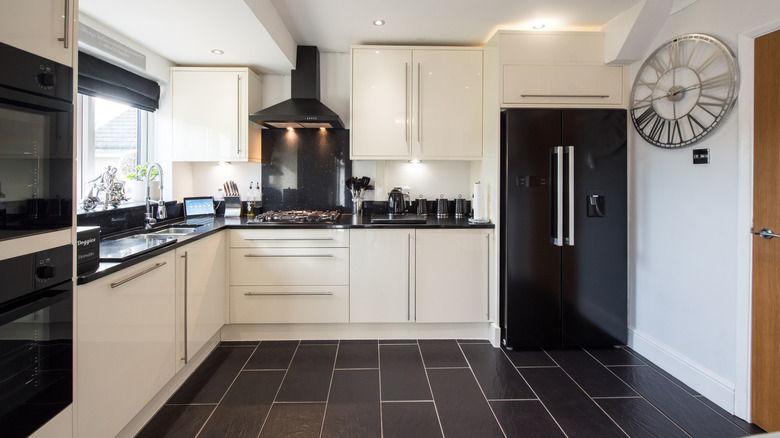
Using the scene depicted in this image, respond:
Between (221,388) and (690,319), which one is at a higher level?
(690,319)

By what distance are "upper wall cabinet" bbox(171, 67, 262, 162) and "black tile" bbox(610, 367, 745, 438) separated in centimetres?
324

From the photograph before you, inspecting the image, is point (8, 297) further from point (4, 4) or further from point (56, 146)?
point (4, 4)

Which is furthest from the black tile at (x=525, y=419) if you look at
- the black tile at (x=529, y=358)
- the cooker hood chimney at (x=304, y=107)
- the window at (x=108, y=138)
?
the window at (x=108, y=138)

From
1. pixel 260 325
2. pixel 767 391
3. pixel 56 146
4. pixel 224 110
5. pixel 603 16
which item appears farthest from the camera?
pixel 224 110

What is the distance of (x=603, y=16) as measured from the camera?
2.84 metres

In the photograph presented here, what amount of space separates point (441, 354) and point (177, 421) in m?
1.68

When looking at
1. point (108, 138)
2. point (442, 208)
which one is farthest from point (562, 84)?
point (108, 138)

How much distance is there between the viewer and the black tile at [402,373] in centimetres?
233

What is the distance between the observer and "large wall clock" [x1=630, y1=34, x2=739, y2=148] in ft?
7.24

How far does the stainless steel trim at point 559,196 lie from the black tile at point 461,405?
3.72ft

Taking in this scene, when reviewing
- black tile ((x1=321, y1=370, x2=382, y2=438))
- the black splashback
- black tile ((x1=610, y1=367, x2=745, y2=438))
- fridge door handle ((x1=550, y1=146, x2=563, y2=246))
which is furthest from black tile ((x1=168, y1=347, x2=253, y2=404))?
black tile ((x1=610, y1=367, x2=745, y2=438))

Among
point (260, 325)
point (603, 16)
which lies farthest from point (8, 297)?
point (603, 16)

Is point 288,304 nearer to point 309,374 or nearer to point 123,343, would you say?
point 309,374

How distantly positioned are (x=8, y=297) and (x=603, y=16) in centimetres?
350
